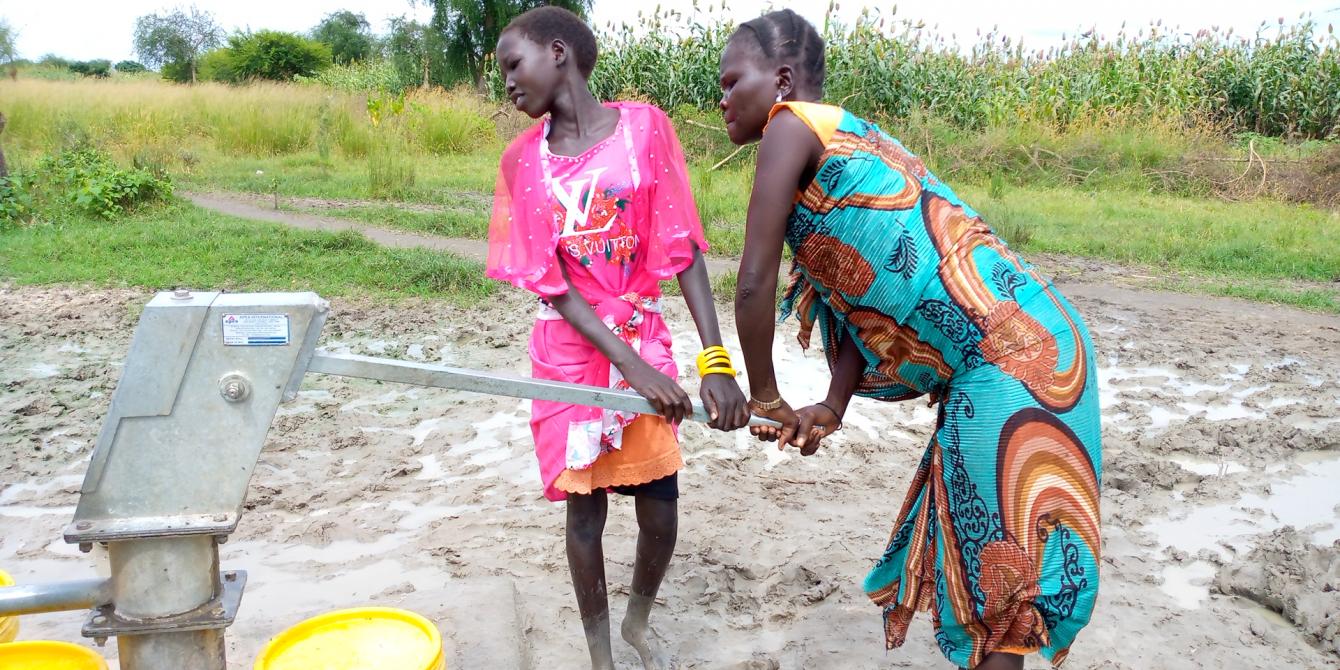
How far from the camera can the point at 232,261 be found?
6.11m

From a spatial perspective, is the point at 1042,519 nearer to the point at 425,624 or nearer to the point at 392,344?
the point at 425,624

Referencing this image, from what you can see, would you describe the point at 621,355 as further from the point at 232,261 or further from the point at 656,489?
the point at 232,261

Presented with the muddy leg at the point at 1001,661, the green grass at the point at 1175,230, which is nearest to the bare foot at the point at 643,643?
the muddy leg at the point at 1001,661

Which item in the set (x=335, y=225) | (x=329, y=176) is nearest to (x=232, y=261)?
(x=335, y=225)

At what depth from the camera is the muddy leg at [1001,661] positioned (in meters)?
1.77

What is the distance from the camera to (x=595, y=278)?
84.0 inches

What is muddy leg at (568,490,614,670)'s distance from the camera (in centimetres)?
224

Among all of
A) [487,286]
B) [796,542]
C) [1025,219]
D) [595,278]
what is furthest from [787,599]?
[1025,219]

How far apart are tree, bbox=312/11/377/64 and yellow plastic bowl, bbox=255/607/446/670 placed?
1731 inches

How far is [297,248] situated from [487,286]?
5.23ft

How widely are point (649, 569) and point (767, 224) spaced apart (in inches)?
38.9

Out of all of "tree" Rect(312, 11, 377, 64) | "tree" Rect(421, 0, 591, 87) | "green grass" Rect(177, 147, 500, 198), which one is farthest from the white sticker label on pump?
"tree" Rect(312, 11, 377, 64)

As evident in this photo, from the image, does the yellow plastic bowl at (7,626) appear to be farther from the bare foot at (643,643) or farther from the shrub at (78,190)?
the shrub at (78,190)

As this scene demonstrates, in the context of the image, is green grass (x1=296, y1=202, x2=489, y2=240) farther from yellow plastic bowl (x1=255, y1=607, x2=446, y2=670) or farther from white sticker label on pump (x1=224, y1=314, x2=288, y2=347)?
white sticker label on pump (x1=224, y1=314, x2=288, y2=347)
